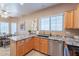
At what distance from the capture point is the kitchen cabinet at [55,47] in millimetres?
2612

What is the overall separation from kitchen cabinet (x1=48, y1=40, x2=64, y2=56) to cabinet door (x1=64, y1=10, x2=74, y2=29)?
0.52m

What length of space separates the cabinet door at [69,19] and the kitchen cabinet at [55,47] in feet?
1.71

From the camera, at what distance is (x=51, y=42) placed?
298cm

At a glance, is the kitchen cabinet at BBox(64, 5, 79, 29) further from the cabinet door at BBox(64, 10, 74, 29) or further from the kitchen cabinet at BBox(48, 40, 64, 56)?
the kitchen cabinet at BBox(48, 40, 64, 56)

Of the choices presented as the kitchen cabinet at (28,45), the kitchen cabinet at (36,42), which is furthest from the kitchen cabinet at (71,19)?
the kitchen cabinet at (28,45)

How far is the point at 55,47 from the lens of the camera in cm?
284

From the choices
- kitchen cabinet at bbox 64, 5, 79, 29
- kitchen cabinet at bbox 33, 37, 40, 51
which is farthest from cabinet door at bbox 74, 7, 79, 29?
kitchen cabinet at bbox 33, 37, 40, 51

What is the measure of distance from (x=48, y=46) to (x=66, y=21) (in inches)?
37.6

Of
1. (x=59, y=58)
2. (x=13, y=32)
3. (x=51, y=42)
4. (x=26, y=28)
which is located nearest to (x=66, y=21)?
(x=51, y=42)

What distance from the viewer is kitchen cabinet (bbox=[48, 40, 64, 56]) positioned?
2612 millimetres

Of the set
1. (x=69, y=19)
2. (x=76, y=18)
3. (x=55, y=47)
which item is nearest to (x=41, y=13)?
(x=69, y=19)

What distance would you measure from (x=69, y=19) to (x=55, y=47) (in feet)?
2.91

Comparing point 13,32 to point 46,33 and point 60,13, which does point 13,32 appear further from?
point 60,13

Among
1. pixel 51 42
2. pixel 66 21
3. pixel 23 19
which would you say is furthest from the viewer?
pixel 51 42
